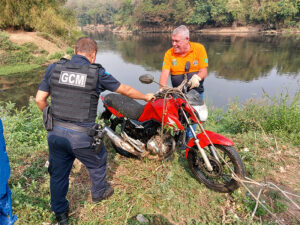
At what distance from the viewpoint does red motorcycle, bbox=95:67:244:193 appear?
101 inches

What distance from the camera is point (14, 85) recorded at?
13.3 m

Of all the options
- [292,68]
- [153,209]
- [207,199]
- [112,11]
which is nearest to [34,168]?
[153,209]

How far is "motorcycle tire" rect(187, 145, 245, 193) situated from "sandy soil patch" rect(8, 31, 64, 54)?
21364 millimetres

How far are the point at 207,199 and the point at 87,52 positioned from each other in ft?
7.57

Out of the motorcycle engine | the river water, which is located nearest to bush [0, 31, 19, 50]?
the river water

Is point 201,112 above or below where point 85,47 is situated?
below

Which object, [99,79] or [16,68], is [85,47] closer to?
[99,79]

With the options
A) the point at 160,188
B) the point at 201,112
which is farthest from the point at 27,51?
the point at 201,112

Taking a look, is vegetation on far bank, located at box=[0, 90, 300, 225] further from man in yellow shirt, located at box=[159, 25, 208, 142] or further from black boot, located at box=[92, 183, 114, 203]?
man in yellow shirt, located at box=[159, 25, 208, 142]

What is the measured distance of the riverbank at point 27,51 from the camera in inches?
671

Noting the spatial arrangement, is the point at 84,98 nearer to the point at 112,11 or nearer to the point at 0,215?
the point at 0,215

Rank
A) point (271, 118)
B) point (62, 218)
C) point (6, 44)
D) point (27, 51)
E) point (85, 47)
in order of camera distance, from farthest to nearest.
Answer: point (27, 51)
point (6, 44)
point (271, 118)
point (62, 218)
point (85, 47)

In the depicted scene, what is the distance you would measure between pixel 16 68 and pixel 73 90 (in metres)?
17.8

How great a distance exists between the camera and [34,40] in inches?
808
